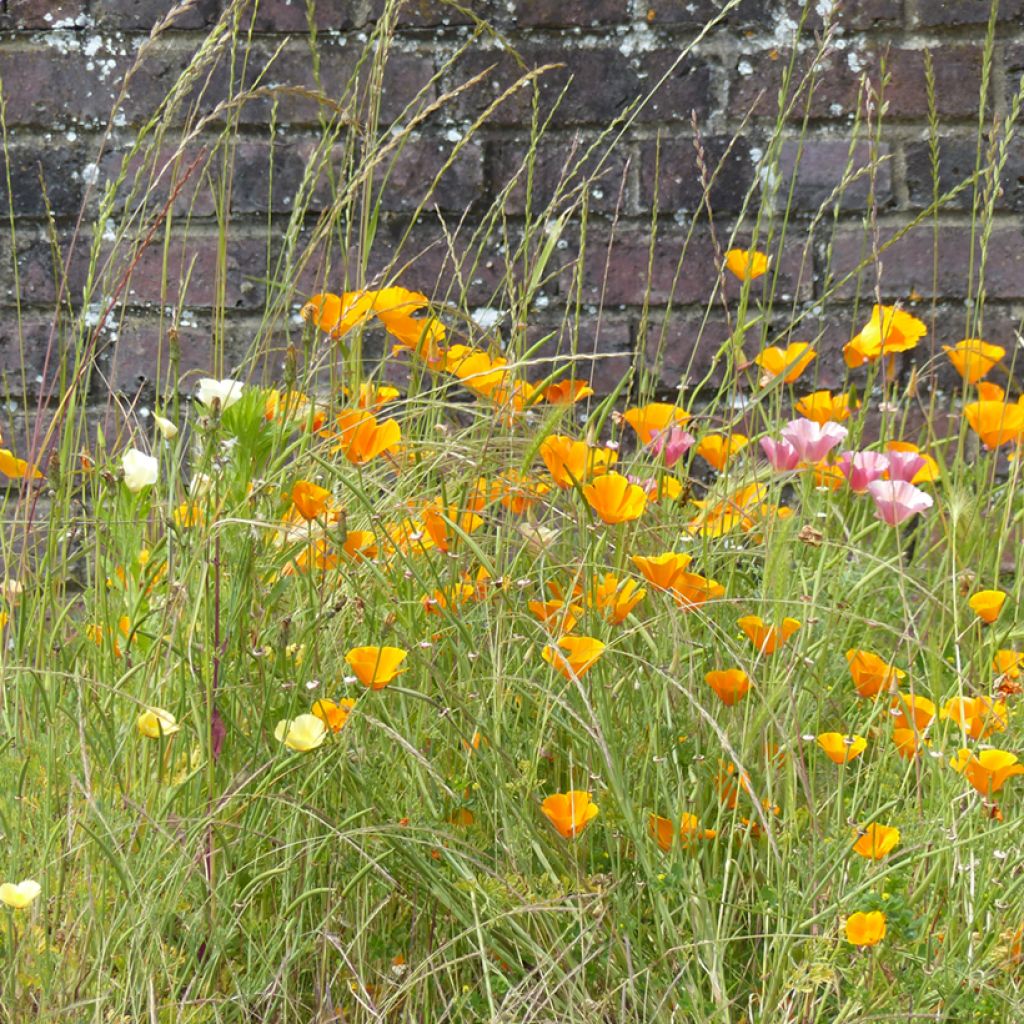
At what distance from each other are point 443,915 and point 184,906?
0.20 meters

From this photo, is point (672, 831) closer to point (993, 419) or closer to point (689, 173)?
point (993, 419)

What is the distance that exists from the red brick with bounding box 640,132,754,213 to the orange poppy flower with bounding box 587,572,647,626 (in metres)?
0.94

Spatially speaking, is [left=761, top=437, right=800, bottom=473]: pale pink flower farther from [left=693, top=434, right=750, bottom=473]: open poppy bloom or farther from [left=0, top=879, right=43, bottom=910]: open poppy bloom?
[left=0, top=879, right=43, bottom=910]: open poppy bloom

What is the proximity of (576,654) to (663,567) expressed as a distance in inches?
4.7

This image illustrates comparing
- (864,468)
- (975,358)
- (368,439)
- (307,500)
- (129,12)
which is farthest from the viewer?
(129,12)

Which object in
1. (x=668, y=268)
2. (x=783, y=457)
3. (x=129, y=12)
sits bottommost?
(x=783, y=457)

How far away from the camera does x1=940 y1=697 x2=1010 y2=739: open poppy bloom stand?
102 centimetres

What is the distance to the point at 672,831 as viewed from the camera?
1.03 metres

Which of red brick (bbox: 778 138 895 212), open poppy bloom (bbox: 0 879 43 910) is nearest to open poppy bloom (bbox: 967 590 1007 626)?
open poppy bloom (bbox: 0 879 43 910)

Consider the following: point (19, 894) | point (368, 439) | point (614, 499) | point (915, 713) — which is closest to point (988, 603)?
point (915, 713)

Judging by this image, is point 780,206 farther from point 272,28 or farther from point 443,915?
point 443,915

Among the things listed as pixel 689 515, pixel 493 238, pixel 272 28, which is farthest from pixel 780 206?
pixel 272 28

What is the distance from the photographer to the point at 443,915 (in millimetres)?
1063

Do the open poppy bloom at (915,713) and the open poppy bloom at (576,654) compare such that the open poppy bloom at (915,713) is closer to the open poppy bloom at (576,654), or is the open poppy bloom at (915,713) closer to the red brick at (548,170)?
the open poppy bloom at (576,654)
